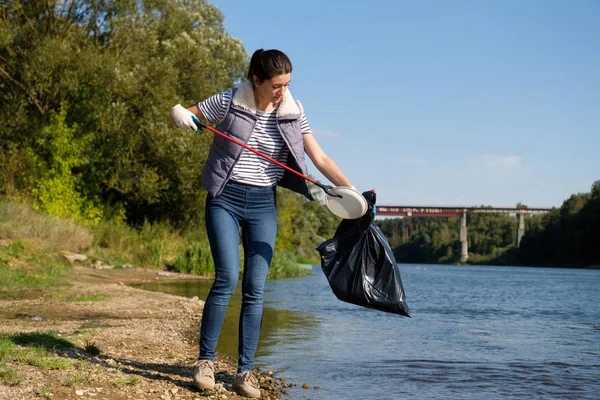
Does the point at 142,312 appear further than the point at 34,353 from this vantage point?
Yes

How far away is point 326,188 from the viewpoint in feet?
15.3

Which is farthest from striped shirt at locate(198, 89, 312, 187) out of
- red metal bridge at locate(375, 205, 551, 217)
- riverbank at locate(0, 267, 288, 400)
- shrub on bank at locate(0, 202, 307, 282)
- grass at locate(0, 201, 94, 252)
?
red metal bridge at locate(375, 205, 551, 217)

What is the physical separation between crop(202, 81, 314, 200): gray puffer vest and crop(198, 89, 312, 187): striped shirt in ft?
0.14

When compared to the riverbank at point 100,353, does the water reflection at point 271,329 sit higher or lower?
lower

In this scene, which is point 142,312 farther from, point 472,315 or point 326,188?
point 472,315

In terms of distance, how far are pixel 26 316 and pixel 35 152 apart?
16.6 metres

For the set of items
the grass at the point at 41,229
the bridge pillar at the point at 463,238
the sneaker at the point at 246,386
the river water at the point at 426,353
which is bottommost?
the river water at the point at 426,353

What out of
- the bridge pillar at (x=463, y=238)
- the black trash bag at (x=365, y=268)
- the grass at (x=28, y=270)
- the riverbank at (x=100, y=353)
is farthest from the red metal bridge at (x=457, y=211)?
the black trash bag at (x=365, y=268)

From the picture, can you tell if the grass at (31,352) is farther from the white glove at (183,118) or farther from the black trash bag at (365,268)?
the black trash bag at (365,268)

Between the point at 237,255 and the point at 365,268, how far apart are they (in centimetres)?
83

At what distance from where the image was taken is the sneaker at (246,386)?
4508 millimetres

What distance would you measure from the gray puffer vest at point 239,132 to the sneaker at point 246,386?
3.80ft

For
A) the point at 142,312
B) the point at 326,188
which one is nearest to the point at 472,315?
the point at 142,312

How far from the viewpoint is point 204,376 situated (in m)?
4.47
